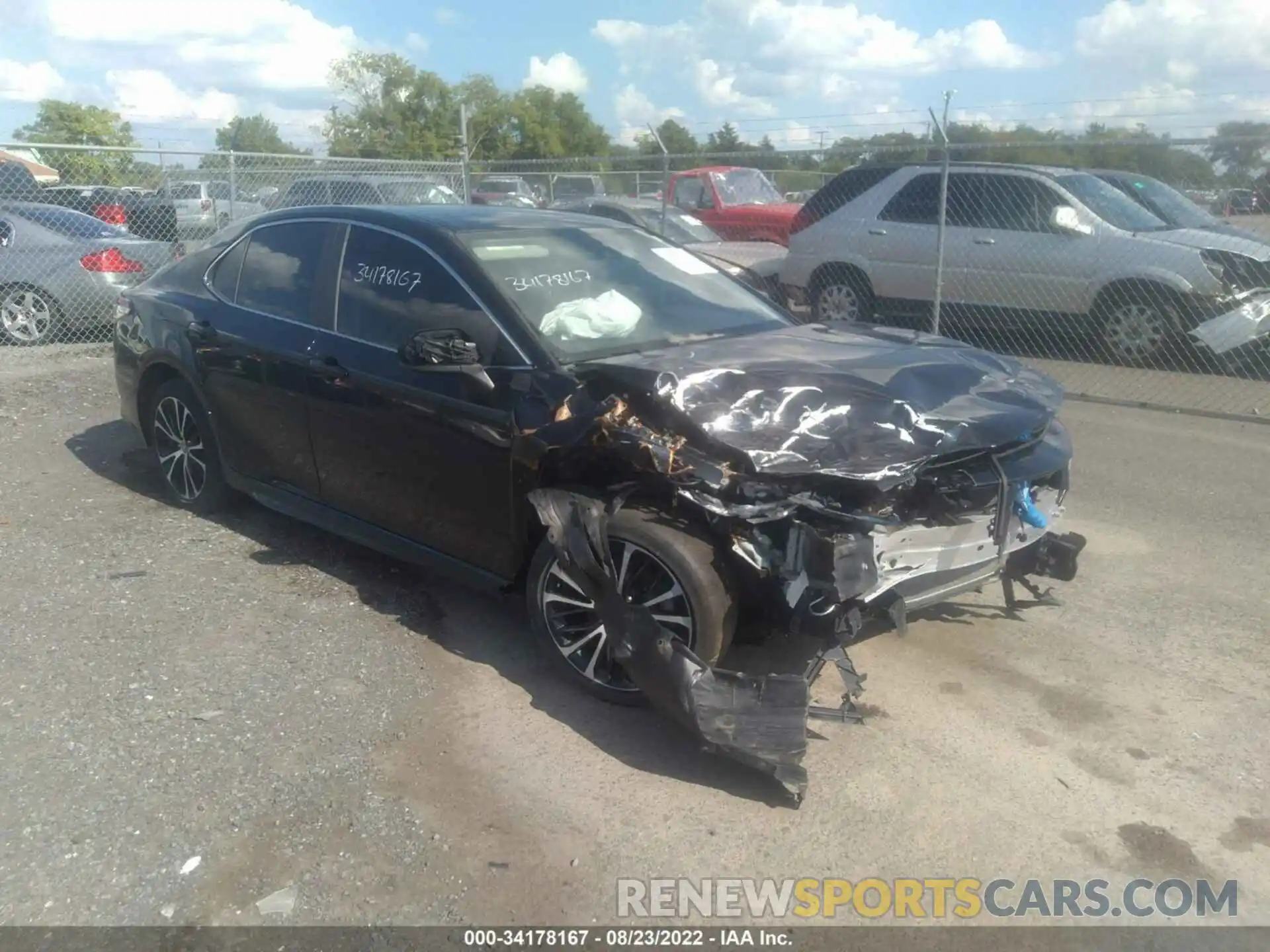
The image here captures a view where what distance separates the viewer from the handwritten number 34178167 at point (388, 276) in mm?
4793

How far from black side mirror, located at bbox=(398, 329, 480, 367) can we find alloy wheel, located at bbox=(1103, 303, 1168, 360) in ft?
24.8

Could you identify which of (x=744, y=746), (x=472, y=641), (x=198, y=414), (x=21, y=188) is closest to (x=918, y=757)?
(x=744, y=746)

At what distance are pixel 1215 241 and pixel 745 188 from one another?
8.63 meters

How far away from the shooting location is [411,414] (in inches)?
181

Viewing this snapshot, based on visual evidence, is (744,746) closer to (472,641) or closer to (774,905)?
(774,905)

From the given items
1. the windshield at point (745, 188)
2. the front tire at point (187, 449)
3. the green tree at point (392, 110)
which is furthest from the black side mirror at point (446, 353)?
the green tree at point (392, 110)

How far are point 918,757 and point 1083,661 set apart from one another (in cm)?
113

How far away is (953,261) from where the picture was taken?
420 inches

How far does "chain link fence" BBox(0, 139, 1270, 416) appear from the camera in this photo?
9484mm

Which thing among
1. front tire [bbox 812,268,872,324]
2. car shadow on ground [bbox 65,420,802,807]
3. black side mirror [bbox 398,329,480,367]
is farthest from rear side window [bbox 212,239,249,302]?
front tire [bbox 812,268,872,324]

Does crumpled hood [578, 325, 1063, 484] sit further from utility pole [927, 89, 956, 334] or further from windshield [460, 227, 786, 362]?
utility pole [927, 89, 956, 334]

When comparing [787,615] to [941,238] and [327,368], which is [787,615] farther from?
[941,238]

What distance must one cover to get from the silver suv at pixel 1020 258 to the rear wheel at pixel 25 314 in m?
7.54

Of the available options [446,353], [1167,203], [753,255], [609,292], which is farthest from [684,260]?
[753,255]
